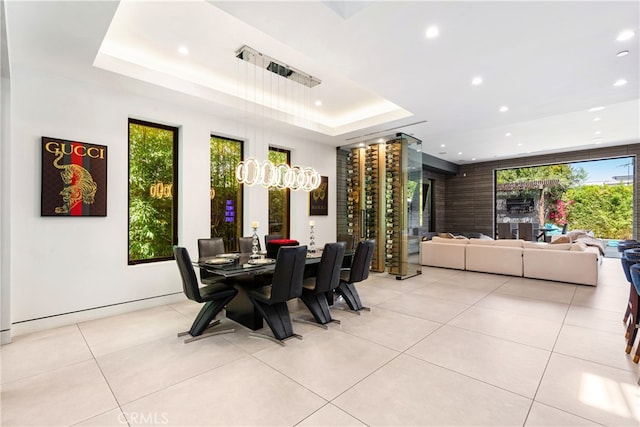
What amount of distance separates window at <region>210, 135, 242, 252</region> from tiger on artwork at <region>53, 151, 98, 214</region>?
178 centimetres

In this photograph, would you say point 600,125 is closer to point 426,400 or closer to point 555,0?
point 555,0

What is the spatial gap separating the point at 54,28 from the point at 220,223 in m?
3.28

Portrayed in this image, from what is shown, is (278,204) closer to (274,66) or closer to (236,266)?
(274,66)

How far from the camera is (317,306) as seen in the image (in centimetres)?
359

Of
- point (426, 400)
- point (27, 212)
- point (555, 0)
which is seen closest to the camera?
point (426, 400)

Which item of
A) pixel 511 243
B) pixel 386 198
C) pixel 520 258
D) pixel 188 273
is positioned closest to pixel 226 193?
pixel 188 273

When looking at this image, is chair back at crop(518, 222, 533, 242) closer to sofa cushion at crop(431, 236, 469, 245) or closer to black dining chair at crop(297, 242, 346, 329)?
sofa cushion at crop(431, 236, 469, 245)

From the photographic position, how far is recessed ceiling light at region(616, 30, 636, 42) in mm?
2785

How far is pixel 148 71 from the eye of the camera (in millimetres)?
3766

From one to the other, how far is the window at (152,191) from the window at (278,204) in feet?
6.28

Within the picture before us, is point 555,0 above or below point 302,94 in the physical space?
below

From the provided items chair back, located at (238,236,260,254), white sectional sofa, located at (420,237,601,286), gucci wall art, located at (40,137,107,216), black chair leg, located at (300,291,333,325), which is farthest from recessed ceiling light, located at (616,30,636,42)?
gucci wall art, located at (40,137,107,216)

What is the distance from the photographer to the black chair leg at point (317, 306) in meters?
3.53

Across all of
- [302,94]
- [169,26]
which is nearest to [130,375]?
[169,26]
